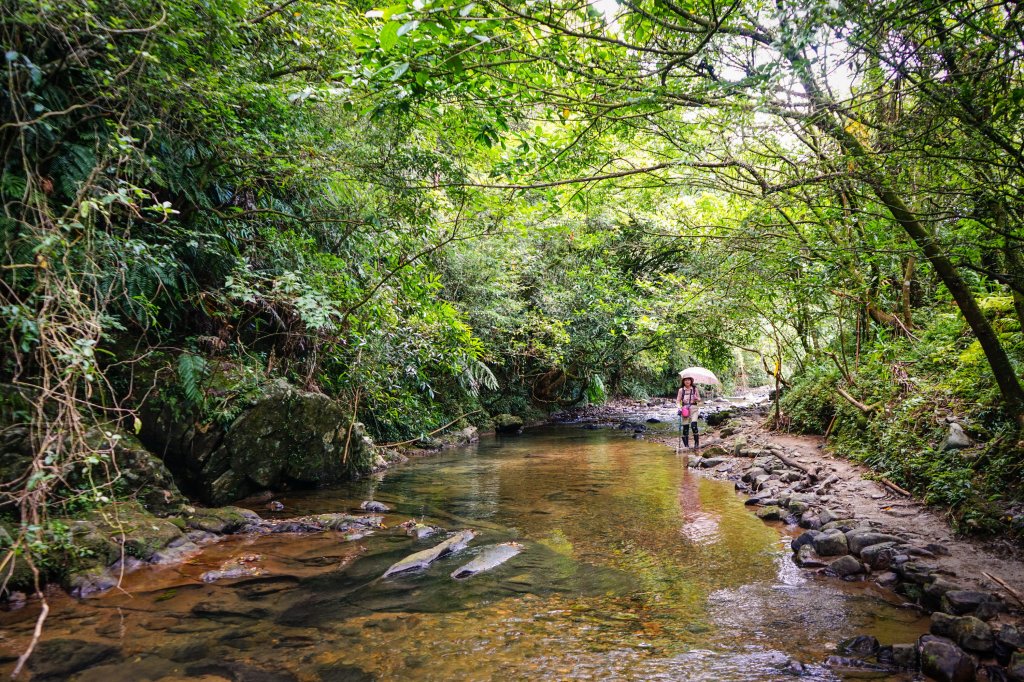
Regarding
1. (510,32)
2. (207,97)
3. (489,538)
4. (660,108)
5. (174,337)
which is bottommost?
(489,538)

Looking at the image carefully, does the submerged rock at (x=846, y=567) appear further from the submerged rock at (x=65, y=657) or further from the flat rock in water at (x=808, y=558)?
the submerged rock at (x=65, y=657)

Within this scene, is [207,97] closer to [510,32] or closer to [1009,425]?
[510,32]

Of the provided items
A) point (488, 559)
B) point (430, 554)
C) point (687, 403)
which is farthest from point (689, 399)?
point (430, 554)

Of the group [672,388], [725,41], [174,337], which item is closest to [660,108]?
[725,41]

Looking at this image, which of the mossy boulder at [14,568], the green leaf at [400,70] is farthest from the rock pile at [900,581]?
the mossy boulder at [14,568]

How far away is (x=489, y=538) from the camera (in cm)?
714

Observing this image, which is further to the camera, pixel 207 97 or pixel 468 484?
pixel 468 484

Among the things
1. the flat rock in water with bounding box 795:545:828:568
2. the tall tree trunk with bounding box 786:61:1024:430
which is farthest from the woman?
the tall tree trunk with bounding box 786:61:1024:430

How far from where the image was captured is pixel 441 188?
25.2ft

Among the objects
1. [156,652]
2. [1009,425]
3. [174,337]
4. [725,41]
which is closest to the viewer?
[156,652]

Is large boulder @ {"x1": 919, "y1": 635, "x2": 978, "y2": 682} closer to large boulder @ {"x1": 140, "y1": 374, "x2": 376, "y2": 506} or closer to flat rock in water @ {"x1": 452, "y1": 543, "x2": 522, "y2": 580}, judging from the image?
flat rock in water @ {"x1": 452, "y1": 543, "x2": 522, "y2": 580}

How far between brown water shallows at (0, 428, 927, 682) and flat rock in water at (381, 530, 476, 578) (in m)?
0.14

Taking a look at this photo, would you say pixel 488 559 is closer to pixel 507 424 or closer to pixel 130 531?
pixel 130 531

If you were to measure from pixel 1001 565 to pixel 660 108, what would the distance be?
→ 4807mm
